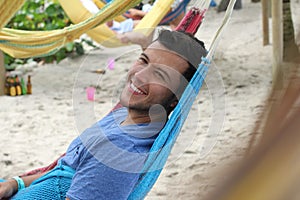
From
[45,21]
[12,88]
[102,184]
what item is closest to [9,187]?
[102,184]

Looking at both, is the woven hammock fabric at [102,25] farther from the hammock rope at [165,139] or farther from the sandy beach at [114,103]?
the hammock rope at [165,139]

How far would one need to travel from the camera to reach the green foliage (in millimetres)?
4380

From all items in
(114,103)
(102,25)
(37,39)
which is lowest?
(114,103)

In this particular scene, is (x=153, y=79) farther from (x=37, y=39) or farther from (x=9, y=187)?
(x=37, y=39)

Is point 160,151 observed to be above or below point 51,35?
above

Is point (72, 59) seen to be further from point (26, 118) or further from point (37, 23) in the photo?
point (26, 118)

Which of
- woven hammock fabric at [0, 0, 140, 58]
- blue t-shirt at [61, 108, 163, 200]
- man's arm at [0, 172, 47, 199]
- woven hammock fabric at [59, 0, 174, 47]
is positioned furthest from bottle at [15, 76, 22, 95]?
blue t-shirt at [61, 108, 163, 200]

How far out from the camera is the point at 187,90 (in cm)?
114

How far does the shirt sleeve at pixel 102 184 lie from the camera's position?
1062 millimetres

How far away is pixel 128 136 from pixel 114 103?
1.87m

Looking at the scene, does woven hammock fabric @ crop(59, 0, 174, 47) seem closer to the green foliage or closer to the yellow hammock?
the yellow hammock

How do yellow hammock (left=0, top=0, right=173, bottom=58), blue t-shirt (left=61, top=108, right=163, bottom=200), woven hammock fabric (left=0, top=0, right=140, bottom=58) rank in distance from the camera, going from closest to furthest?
1. blue t-shirt (left=61, top=108, right=163, bottom=200)
2. yellow hammock (left=0, top=0, right=173, bottom=58)
3. woven hammock fabric (left=0, top=0, right=140, bottom=58)

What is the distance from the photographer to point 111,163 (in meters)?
1.06

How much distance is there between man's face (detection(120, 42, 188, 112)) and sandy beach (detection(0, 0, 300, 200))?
33 centimetres
